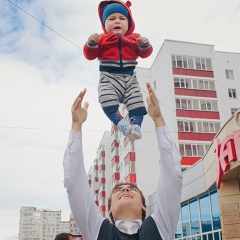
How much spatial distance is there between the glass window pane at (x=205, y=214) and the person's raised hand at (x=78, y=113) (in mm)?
12917

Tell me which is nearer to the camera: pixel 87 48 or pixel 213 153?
pixel 87 48

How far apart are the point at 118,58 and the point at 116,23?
1.35 ft

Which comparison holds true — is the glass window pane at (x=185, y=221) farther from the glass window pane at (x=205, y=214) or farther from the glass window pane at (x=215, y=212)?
the glass window pane at (x=215, y=212)

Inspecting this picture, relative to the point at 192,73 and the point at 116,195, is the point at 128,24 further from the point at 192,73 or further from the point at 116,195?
the point at 192,73

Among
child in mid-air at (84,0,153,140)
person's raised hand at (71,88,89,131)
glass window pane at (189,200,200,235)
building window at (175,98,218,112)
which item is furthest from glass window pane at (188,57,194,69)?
person's raised hand at (71,88,89,131)

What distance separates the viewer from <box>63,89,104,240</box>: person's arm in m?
2.66

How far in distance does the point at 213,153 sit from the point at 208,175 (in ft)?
3.97

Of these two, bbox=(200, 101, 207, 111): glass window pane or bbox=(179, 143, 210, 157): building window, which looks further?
bbox=(200, 101, 207, 111): glass window pane

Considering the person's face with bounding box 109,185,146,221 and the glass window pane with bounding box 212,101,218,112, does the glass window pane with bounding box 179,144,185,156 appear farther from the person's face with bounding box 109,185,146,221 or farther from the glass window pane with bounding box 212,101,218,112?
the person's face with bounding box 109,185,146,221

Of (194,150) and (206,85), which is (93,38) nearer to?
(194,150)

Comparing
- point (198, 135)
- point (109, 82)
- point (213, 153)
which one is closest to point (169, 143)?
point (109, 82)

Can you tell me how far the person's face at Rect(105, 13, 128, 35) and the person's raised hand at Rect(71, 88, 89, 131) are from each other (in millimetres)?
1192

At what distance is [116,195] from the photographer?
9.64 feet

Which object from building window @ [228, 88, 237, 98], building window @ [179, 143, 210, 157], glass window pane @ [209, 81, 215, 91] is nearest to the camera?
building window @ [179, 143, 210, 157]
